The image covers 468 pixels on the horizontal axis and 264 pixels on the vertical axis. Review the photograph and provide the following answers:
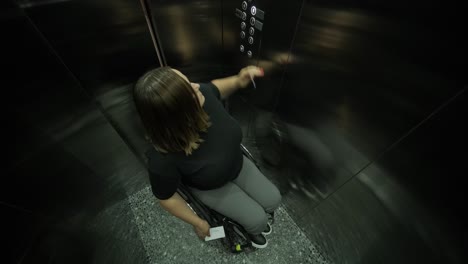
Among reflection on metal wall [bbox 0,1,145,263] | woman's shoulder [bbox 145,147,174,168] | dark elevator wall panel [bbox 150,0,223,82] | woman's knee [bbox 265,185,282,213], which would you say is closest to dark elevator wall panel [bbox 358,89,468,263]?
woman's knee [bbox 265,185,282,213]

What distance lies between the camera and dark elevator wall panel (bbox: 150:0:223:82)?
3.00ft

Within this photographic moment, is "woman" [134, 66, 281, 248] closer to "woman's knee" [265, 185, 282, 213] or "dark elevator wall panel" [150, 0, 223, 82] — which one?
"woman's knee" [265, 185, 282, 213]

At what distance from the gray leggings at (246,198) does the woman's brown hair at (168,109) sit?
0.38 metres

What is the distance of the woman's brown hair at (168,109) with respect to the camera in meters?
0.64

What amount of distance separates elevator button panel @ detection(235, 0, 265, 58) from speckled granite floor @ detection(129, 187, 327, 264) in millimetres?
1170

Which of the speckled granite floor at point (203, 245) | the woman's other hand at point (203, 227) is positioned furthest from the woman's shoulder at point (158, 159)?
the speckled granite floor at point (203, 245)

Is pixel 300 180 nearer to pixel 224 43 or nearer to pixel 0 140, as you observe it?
pixel 224 43

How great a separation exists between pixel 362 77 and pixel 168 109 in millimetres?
607

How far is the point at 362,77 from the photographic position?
616 mm

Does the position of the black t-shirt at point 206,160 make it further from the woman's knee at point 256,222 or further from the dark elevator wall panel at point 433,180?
the dark elevator wall panel at point 433,180

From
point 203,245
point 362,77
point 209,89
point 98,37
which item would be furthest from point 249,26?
point 203,245

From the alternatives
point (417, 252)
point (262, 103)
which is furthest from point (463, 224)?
point (262, 103)

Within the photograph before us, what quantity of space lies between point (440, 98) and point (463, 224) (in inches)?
14.2

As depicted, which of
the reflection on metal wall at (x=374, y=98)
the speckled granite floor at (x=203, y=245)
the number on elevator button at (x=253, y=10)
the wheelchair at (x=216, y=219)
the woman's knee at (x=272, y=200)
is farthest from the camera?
the speckled granite floor at (x=203, y=245)
